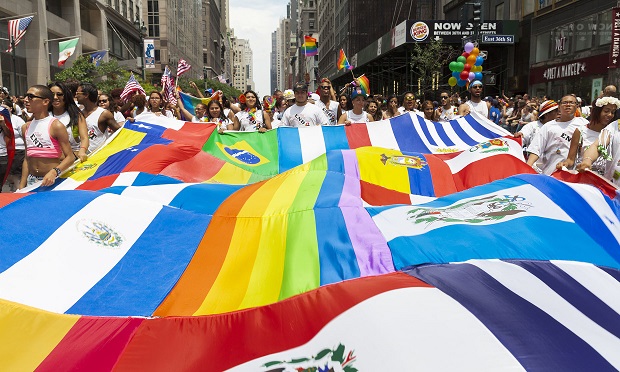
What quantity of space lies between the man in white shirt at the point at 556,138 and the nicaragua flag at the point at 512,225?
8.26 feet

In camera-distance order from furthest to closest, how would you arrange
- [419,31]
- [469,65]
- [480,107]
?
[419,31] < [469,65] < [480,107]

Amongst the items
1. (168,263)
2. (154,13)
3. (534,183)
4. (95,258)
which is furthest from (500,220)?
(154,13)

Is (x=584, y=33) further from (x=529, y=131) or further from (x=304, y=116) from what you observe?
(x=304, y=116)

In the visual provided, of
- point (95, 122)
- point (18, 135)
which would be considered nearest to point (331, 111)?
point (95, 122)

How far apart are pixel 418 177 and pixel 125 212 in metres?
3.01

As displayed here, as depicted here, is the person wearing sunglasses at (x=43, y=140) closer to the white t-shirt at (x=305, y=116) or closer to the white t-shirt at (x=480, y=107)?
the white t-shirt at (x=305, y=116)

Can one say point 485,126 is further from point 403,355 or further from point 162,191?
point 403,355

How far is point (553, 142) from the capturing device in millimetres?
6375

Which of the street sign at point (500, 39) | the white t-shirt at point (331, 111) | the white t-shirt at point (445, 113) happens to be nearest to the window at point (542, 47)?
the street sign at point (500, 39)

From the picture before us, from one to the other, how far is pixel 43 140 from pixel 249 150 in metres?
2.82

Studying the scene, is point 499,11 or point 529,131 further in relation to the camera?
point 499,11

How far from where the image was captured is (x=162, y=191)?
16.1ft

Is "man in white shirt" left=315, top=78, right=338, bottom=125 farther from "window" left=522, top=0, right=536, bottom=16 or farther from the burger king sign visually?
"window" left=522, top=0, right=536, bottom=16

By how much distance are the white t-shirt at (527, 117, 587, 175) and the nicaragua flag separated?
8.24ft
